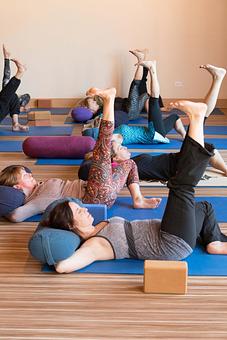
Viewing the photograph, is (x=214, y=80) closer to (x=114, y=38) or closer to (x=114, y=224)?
(x=114, y=224)

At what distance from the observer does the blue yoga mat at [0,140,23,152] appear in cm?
492

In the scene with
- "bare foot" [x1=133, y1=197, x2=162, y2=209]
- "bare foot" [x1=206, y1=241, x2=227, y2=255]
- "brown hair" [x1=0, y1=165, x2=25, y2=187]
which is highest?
"brown hair" [x1=0, y1=165, x2=25, y2=187]

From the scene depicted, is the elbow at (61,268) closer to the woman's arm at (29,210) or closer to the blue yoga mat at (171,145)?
the woman's arm at (29,210)

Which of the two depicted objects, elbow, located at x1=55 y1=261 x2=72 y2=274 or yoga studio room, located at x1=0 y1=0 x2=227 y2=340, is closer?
yoga studio room, located at x1=0 y1=0 x2=227 y2=340

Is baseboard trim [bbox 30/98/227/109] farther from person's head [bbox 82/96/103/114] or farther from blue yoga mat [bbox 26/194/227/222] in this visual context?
blue yoga mat [bbox 26/194/227/222]

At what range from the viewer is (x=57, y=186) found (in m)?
3.27

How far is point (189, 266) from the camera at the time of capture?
2.54m

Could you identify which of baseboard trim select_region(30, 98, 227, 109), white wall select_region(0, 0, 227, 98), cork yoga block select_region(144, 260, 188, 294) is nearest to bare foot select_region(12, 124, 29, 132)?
baseboard trim select_region(30, 98, 227, 109)

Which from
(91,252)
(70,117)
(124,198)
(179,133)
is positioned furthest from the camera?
(70,117)

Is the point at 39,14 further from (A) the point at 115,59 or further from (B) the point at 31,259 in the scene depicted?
(B) the point at 31,259

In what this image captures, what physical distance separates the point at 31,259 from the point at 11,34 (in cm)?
489

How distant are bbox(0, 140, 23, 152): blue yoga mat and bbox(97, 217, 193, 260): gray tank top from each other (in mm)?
2520

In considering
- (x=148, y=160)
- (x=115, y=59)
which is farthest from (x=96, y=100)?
(x=148, y=160)

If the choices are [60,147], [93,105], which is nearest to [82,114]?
[93,105]
